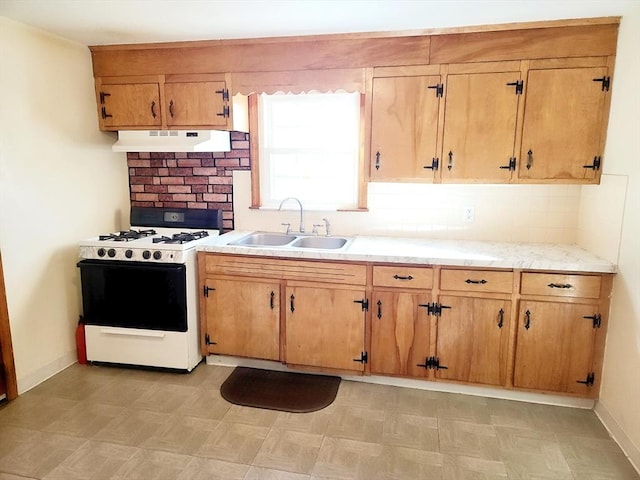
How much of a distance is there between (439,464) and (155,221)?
106 inches

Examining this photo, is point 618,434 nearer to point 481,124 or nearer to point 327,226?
point 481,124

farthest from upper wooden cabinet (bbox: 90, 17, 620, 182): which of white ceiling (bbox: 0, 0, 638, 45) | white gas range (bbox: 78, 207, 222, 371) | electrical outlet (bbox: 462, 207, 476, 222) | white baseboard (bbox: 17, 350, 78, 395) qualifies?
white baseboard (bbox: 17, 350, 78, 395)

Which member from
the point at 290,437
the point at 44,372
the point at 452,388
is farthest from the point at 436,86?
the point at 44,372

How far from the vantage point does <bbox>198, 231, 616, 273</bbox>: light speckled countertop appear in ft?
8.30

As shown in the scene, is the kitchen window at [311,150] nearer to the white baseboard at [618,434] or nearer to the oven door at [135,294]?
the oven door at [135,294]

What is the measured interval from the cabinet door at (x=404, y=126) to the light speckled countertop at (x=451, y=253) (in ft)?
1.57

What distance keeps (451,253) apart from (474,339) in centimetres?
55

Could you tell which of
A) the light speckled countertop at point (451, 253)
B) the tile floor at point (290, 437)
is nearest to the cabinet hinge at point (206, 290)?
the light speckled countertop at point (451, 253)

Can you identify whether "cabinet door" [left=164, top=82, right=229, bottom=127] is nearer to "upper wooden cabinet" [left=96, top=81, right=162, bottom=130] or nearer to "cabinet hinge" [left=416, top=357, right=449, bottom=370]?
"upper wooden cabinet" [left=96, top=81, right=162, bottom=130]

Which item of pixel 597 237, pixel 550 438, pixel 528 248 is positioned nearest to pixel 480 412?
pixel 550 438

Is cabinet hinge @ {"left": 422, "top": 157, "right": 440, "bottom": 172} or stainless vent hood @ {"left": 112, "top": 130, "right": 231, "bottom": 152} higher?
stainless vent hood @ {"left": 112, "top": 130, "right": 231, "bottom": 152}

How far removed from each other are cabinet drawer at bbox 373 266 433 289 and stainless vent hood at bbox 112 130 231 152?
1467 mm

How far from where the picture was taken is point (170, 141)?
3.12 m

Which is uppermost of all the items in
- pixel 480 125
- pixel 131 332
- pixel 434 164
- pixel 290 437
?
pixel 480 125
